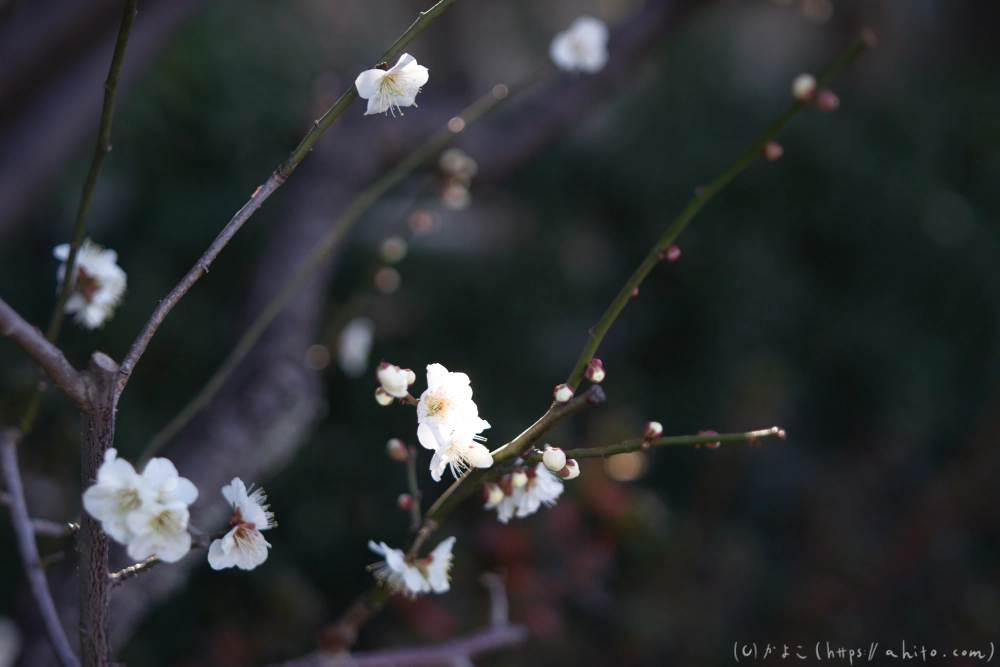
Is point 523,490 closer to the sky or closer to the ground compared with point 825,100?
closer to the ground

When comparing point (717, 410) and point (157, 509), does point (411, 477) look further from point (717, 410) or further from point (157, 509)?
point (717, 410)

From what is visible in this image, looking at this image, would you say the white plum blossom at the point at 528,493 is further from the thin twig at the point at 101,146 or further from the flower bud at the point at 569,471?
the thin twig at the point at 101,146

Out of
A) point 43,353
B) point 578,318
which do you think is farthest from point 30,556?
point 578,318

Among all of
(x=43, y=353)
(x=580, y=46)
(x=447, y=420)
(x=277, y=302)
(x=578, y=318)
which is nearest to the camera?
(x=43, y=353)

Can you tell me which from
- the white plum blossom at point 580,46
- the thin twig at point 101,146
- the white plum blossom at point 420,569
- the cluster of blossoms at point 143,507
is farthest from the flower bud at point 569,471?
the white plum blossom at point 580,46

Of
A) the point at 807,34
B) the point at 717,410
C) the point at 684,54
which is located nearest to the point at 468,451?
the point at 717,410

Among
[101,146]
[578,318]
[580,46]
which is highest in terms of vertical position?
[578,318]

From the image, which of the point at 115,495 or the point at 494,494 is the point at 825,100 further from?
the point at 115,495
